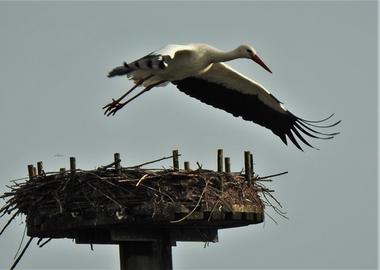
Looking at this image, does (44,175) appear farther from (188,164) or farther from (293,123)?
(293,123)

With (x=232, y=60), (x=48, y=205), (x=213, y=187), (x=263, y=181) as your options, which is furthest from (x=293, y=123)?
(x=48, y=205)

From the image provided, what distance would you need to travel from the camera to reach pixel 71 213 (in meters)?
9.55

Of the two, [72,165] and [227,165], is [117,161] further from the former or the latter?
[227,165]

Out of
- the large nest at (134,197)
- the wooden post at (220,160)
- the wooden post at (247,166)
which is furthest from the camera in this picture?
the wooden post at (247,166)

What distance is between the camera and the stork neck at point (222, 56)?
1261 cm

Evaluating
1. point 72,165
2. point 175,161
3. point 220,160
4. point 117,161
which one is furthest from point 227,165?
point 72,165

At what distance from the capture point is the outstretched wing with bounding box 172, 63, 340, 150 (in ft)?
42.7

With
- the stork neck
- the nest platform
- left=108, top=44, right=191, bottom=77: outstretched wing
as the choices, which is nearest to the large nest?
the nest platform

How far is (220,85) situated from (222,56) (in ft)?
2.91

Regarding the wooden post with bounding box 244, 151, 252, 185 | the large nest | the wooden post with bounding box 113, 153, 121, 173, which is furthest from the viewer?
the wooden post with bounding box 244, 151, 252, 185

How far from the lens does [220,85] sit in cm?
1350

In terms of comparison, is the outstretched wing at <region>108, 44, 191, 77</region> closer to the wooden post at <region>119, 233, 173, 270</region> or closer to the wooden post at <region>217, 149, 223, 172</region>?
the wooden post at <region>217, 149, 223, 172</region>

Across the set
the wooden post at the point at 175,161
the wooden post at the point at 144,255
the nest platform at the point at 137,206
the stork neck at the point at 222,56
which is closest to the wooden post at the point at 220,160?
the nest platform at the point at 137,206

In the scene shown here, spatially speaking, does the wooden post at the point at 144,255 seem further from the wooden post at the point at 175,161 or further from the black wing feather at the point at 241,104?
the black wing feather at the point at 241,104
